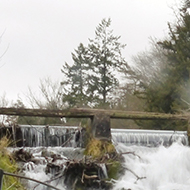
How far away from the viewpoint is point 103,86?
104 ft

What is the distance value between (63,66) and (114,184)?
2638cm

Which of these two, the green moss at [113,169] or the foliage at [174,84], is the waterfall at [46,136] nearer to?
the green moss at [113,169]

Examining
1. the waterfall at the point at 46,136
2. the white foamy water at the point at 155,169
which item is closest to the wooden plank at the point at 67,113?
the waterfall at the point at 46,136

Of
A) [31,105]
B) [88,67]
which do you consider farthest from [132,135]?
[88,67]

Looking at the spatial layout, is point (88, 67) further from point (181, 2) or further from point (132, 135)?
point (132, 135)

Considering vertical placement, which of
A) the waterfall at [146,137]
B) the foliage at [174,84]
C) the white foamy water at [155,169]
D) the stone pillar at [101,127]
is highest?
the foliage at [174,84]

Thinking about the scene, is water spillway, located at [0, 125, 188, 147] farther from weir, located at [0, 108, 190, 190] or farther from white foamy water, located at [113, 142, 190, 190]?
white foamy water, located at [113, 142, 190, 190]

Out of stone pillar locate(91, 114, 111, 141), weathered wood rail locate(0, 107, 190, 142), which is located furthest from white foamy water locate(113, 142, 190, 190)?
weathered wood rail locate(0, 107, 190, 142)

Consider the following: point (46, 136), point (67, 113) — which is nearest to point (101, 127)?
point (67, 113)

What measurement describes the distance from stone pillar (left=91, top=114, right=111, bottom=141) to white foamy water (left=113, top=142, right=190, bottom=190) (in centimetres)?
58

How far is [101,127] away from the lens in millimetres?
10898

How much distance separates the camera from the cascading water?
8117 millimetres

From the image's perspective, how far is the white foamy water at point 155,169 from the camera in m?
8.55

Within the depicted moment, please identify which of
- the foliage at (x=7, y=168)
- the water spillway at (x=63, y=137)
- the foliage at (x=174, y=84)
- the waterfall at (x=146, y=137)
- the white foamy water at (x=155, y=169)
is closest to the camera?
the foliage at (x=7, y=168)
